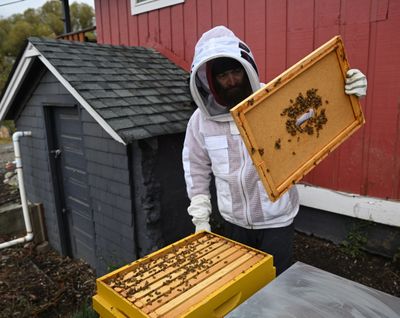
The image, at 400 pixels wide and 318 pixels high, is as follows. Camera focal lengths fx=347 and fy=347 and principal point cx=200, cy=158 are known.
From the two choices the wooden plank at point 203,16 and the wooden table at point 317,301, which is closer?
the wooden table at point 317,301

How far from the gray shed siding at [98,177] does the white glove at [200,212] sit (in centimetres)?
142

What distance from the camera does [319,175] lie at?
3986 mm

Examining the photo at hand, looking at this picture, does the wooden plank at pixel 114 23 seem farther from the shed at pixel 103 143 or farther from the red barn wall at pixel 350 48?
the red barn wall at pixel 350 48

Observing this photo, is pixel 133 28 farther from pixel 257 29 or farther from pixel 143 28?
pixel 257 29

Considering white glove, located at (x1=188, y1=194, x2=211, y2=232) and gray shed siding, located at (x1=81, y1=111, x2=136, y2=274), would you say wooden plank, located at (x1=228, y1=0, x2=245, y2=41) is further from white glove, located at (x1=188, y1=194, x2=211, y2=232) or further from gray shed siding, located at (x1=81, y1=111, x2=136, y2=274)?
white glove, located at (x1=188, y1=194, x2=211, y2=232)

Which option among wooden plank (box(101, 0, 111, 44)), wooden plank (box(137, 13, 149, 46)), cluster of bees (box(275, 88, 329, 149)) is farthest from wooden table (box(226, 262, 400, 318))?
wooden plank (box(101, 0, 111, 44))

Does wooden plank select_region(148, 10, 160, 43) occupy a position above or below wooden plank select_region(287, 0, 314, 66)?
above

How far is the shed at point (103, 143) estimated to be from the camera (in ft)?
11.6

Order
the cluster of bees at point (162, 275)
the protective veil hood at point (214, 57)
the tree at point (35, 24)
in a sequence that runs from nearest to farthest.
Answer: the cluster of bees at point (162, 275), the protective veil hood at point (214, 57), the tree at point (35, 24)

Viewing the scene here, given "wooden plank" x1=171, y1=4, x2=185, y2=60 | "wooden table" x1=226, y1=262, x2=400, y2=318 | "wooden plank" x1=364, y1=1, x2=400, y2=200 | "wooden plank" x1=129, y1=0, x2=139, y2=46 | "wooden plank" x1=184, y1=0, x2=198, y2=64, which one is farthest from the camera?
"wooden plank" x1=129, y1=0, x2=139, y2=46

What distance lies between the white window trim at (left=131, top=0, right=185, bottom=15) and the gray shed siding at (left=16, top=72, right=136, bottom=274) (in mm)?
2043

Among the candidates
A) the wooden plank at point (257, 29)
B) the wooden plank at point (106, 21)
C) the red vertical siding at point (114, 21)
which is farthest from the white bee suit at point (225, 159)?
the wooden plank at point (106, 21)

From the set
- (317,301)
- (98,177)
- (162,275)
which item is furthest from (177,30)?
(317,301)

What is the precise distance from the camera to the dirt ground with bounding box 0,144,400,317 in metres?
3.51
